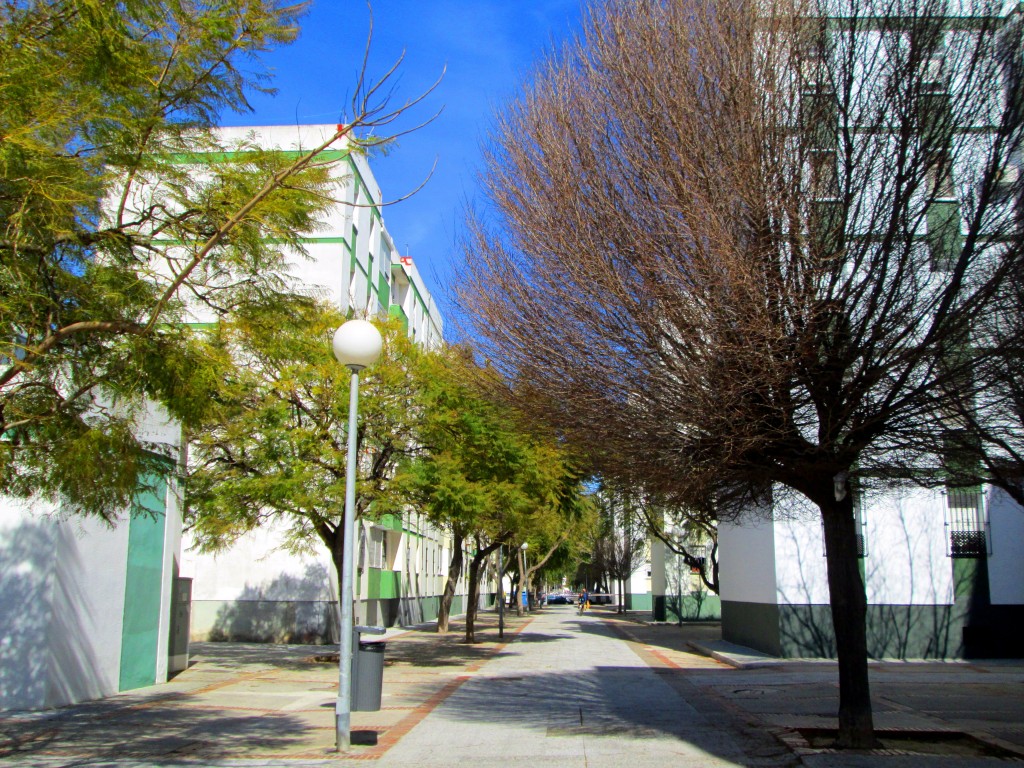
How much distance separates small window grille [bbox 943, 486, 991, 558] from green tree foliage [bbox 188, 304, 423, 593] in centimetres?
1168

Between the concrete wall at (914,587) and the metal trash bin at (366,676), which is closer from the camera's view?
the metal trash bin at (366,676)

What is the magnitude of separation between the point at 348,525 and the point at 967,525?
612 inches

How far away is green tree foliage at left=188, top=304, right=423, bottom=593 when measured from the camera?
1741 cm

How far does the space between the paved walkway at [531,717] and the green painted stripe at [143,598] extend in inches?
18.0

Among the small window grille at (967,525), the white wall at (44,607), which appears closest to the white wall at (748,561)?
the small window grille at (967,525)

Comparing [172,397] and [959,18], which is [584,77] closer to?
[959,18]

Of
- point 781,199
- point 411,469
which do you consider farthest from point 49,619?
point 781,199

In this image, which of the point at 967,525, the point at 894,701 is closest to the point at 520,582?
the point at 967,525

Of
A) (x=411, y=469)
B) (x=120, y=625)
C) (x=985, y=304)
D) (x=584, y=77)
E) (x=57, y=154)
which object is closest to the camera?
(x=57, y=154)

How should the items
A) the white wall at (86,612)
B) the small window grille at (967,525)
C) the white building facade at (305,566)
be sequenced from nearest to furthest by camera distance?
the white wall at (86,612) < the small window grille at (967,525) < the white building facade at (305,566)

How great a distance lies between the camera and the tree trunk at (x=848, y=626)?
9.14 metres

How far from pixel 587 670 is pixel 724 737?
893cm

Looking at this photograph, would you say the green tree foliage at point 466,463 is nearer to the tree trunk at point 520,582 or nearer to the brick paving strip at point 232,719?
the brick paving strip at point 232,719

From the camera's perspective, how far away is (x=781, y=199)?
27.3 feet
